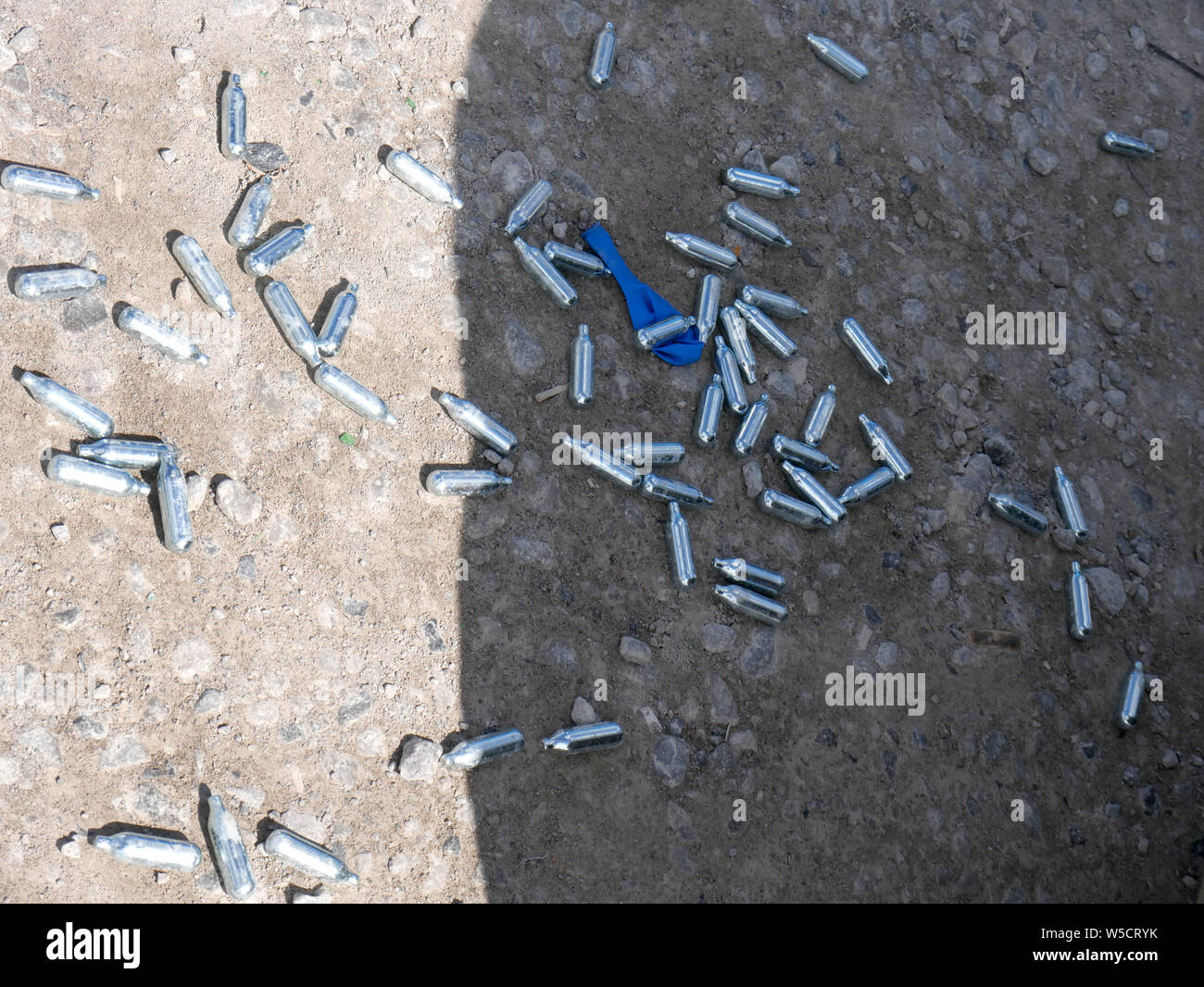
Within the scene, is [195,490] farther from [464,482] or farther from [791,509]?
[791,509]

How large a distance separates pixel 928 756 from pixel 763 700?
1.15 metres

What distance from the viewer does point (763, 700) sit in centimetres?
637

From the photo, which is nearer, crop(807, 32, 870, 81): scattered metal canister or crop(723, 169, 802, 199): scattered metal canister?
crop(723, 169, 802, 199): scattered metal canister

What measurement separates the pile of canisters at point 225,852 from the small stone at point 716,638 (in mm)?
2385

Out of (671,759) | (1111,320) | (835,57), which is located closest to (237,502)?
(671,759)

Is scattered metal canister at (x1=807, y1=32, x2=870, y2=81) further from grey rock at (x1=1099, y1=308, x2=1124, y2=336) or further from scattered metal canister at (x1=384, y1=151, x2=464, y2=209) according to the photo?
scattered metal canister at (x1=384, y1=151, x2=464, y2=209)

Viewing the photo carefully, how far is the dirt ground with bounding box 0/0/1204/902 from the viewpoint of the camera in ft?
18.1

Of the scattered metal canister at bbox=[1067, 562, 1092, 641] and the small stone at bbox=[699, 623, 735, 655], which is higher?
the small stone at bbox=[699, 623, 735, 655]

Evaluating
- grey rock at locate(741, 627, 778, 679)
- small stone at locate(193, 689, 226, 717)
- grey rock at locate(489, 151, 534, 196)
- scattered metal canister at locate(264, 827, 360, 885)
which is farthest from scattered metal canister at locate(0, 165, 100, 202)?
grey rock at locate(741, 627, 778, 679)

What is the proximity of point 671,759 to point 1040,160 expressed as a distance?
20.1 ft

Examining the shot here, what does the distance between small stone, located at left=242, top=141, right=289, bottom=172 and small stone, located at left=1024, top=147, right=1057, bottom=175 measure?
20.0ft

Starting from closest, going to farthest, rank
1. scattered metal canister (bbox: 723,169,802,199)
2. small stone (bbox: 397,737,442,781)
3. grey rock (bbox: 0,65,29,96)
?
small stone (bbox: 397,737,442,781) → grey rock (bbox: 0,65,29,96) → scattered metal canister (bbox: 723,169,802,199)

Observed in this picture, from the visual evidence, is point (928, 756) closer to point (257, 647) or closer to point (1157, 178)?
point (257, 647)

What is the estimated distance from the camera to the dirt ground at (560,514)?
550 centimetres
